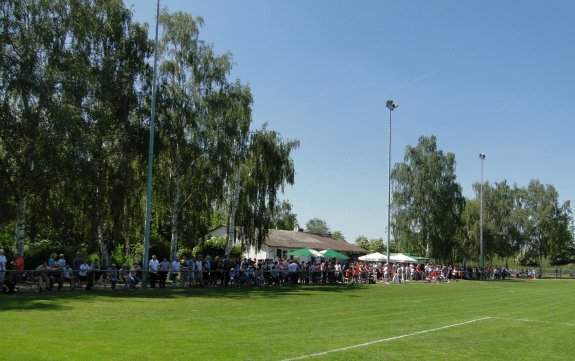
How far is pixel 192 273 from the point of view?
26812mm

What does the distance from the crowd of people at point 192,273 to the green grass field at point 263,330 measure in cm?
197

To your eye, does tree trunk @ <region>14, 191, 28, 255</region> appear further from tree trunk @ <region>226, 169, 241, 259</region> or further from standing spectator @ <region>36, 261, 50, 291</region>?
tree trunk @ <region>226, 169, 241, 259</region>

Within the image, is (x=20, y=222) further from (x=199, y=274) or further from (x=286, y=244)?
(x=286, y=244)

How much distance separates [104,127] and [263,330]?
17313mm

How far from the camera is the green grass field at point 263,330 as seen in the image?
9211mm

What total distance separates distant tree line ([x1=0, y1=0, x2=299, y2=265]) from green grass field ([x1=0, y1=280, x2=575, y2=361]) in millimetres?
6846

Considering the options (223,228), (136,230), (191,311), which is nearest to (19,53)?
(136,230)

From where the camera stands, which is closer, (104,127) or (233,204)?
(104,127)

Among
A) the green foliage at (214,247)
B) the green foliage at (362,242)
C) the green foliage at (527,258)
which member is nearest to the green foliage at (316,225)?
the green foliage at (362,242)

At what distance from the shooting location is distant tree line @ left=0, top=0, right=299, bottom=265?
78.3 ft

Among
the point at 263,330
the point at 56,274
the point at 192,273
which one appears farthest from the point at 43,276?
the point at 263,330

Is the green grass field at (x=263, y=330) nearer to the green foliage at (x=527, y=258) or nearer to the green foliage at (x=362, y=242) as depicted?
the green foliage at (x=527, y=258)

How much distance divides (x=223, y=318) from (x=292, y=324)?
1909 millimetres

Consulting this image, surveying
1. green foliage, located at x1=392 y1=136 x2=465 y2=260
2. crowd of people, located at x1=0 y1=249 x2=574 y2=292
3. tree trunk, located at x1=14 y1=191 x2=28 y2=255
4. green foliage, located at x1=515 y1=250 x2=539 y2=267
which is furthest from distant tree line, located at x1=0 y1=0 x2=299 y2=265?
green foliage, located at x1=515 y1=250 x2=539 y2=267
